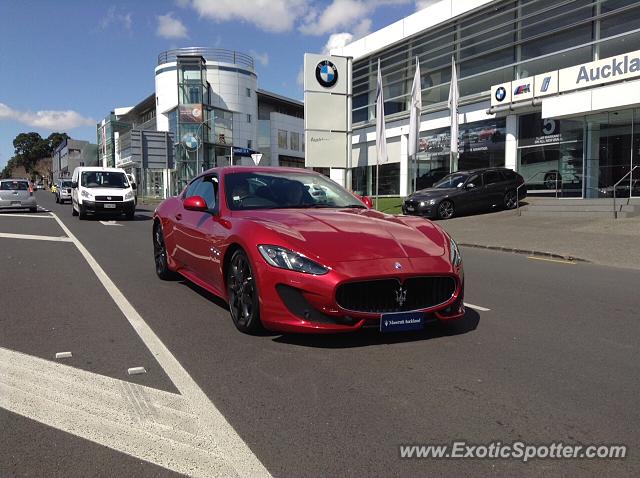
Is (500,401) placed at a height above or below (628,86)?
below

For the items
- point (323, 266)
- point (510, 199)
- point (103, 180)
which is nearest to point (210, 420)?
point (323, 266)

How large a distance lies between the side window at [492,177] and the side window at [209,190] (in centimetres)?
1489

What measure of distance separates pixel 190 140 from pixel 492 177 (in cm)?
4087

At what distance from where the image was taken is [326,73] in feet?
84.1

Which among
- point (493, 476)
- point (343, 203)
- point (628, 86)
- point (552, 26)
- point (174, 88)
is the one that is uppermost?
point (174, 88)

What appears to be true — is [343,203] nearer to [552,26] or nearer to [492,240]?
[492,240]

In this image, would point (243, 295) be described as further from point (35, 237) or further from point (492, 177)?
point (492, 177)

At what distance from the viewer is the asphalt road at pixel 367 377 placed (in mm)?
2633

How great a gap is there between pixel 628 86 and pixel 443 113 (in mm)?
10575

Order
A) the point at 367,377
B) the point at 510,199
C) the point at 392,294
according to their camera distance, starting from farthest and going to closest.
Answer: the point at 510,199
the point at 392,294
the point at 367,377

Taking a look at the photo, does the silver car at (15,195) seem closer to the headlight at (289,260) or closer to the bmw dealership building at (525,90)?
the bmw dealership building at (525,90)

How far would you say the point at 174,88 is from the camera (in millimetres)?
57094

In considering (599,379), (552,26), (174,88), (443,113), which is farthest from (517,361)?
(174,88)

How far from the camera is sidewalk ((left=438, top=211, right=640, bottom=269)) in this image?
10383 mm
